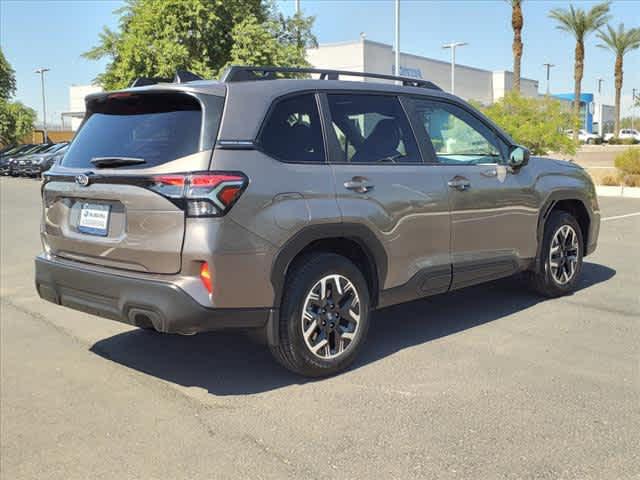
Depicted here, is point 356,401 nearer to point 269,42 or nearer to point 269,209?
point 269,209

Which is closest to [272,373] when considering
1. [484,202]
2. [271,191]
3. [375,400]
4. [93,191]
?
[375,400]

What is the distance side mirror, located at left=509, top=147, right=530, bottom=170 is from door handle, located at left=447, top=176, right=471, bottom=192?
61 cm

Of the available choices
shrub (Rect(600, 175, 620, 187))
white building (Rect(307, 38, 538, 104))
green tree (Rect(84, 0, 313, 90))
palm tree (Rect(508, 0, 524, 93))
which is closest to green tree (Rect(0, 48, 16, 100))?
white building (Rect(307, 38, 538, 104))

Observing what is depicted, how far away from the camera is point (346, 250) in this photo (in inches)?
182

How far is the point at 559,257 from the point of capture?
6.36m

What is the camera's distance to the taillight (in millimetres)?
3793

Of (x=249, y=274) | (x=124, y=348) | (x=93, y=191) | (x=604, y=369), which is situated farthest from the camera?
(x=124, y=348)

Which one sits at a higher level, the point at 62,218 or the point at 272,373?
the point at 62,218

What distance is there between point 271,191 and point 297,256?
0.49 metres

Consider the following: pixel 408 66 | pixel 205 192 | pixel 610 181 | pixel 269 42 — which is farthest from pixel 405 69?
pixel 205 192

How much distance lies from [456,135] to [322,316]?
7.01 ft

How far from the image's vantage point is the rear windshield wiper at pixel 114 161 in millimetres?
4073

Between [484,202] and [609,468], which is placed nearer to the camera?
[609,468]

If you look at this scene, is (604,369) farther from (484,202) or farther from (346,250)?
(346,250)
